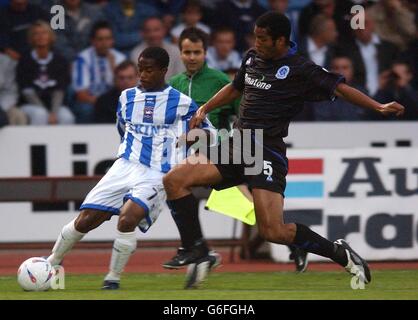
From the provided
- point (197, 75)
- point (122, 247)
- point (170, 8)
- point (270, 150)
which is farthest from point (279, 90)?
point (170, 8)

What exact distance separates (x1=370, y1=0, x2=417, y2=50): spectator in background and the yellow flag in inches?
152

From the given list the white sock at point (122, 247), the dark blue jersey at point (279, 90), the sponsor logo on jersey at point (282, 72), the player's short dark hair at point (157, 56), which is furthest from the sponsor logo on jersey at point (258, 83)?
the white sock at point (122, 247)

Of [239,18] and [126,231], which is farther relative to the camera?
[239,18]

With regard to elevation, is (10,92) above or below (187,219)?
above

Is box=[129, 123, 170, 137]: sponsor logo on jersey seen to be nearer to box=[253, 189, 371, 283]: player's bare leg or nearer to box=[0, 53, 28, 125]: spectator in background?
box=[253, 189, 371, 283]: player's bare leg

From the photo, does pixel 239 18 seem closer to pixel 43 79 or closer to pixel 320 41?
pixel 320 41

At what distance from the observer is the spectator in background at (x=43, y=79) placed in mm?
13375

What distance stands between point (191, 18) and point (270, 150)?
16.5 feet

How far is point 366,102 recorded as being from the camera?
8.94 meters

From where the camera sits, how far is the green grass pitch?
877 cm

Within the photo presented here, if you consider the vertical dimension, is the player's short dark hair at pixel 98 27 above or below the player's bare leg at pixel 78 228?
above

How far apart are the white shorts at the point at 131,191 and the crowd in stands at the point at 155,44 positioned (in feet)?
12.2

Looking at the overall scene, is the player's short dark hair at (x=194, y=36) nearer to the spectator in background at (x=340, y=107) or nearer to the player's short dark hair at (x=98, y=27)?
the player's short dark hair at (x=98, y=27)
